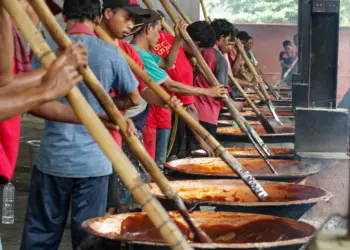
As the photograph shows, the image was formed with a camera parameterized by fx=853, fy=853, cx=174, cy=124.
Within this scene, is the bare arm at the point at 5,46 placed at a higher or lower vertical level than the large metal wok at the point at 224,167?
higher

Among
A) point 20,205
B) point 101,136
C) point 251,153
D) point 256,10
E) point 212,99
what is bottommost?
point 256,10

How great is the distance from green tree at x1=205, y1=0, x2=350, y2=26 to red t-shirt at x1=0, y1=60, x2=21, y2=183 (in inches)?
1479

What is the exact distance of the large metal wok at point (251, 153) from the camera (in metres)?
8.11

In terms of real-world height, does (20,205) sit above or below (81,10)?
below

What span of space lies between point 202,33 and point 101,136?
245 inches

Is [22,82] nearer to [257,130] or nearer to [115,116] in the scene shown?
[115,116]

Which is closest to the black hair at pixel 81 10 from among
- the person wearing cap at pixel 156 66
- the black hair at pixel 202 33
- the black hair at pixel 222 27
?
the person wearing cap at pixel 156 66

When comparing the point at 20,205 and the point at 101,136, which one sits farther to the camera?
the point at 20,205

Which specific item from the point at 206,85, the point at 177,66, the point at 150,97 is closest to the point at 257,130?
the point at 206,85

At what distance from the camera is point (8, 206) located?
30.0 ft

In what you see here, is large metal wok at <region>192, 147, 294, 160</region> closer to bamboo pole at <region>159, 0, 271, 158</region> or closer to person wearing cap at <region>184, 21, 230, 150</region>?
bamboo pole at <region>159, 0, 271, 158</region>

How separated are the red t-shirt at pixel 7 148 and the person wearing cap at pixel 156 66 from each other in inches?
127

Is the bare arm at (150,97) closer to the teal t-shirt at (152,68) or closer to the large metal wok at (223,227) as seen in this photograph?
the teal t-shirt at (152,68)

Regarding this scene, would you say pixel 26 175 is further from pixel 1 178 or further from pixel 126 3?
pixel 1 178
